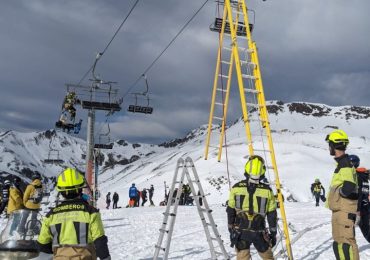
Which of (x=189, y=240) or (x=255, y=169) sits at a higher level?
(x=255, y=169)

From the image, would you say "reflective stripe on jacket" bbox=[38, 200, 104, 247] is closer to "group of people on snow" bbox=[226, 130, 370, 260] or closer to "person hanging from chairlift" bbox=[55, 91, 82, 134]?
"group of people on snow" bbox=[226, 130, 370, 260]

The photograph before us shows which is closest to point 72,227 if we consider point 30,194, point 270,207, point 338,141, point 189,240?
point 270,207

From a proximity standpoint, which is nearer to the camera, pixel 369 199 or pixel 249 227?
pixel 249 227

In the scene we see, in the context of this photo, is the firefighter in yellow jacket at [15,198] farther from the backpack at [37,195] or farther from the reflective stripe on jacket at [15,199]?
the backpack at [37,195]

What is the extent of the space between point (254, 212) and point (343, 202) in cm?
126

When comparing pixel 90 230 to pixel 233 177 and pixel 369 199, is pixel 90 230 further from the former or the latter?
pixel 233 177

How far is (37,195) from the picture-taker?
11.1 metres

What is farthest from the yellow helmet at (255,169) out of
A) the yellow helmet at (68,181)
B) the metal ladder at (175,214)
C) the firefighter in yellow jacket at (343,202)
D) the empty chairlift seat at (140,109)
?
the empty chairlift seat at (140,109)

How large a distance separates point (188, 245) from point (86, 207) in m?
7.37

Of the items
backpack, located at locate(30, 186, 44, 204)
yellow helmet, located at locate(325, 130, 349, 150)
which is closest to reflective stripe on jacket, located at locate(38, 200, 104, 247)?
yellow helmet, located at locate(325, 130, 349, 150)

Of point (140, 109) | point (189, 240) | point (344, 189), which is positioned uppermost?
point (140, 109)

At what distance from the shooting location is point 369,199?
901 cm

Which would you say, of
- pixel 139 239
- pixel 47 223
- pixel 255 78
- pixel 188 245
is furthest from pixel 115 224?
pixel 47 223

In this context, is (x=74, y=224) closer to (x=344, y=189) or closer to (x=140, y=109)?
(x=344, y=189)
